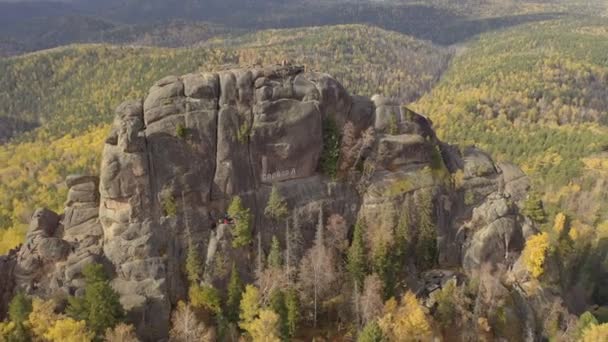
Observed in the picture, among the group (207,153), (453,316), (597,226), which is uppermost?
(207,153)

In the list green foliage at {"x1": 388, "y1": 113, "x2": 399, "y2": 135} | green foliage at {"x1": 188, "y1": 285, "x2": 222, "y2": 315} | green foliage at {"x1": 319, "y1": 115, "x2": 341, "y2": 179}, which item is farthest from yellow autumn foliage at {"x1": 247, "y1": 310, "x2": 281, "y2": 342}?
green foliage at {"x1": 388, "y1": 113, "x2": 399, "y2": 135}

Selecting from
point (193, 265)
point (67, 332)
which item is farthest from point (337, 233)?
point (67, 332)

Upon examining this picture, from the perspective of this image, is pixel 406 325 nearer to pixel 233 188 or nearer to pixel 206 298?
pixel 206 298

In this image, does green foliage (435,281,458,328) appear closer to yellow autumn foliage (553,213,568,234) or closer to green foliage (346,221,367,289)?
green foliage (346,221,367,289)

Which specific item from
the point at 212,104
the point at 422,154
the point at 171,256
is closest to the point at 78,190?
the point at 171,256

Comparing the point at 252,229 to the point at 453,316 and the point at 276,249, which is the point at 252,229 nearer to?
the point at 276,249
